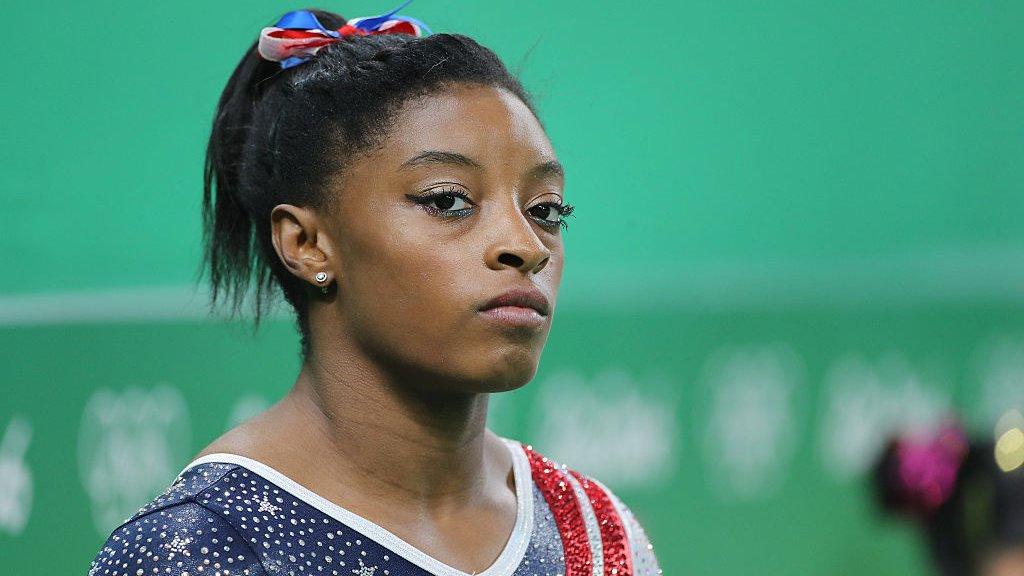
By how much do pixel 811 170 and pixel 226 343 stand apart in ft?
4.51

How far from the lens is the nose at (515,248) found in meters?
1.18

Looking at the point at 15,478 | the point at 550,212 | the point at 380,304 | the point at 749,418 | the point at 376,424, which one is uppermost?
the point at 550,212

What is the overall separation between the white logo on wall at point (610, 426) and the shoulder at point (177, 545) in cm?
125

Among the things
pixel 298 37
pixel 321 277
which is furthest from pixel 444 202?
pixel 298 37

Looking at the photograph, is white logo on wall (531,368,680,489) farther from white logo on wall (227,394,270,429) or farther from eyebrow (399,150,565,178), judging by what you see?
eyebrow (399,150,565,178)

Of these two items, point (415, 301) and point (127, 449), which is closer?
point (415, 301)

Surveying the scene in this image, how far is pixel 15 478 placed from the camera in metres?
1.56

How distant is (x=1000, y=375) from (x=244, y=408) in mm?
1810

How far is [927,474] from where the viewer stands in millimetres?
2684

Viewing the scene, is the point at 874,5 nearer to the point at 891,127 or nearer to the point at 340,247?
the point at 891,127

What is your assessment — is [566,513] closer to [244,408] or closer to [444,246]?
[444,246]

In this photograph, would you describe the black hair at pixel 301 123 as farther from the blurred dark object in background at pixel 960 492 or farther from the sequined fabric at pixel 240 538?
the blurred dark object in background at pixel 960 492

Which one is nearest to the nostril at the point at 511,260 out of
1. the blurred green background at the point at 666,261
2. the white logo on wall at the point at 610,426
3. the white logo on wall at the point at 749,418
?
the blurred green background at the point at 666,261

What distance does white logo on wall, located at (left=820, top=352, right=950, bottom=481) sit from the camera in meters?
2.74
